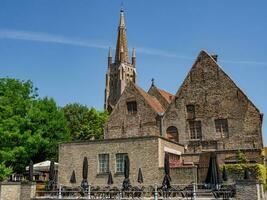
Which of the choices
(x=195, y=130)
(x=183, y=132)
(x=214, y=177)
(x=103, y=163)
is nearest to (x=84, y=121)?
(x=183, y=132)

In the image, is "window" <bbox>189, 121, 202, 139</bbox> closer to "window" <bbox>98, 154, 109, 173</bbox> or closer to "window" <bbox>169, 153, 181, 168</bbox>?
"window" <bbox>169, 153, 181, 168</bbox>

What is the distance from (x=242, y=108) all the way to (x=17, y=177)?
2309 centimetres

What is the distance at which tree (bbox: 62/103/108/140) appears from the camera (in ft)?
168

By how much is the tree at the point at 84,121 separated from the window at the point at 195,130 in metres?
20.4

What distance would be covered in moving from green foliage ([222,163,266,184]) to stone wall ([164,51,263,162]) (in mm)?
3512

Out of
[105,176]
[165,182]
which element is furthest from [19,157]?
[165,182]

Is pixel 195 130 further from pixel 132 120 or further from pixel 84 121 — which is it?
pixel 84 121

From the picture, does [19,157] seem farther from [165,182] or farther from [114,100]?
[114,100]

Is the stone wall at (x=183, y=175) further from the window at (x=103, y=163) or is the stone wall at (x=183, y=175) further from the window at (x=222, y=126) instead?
the window at (x=222, y=126)

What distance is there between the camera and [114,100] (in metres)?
97.3

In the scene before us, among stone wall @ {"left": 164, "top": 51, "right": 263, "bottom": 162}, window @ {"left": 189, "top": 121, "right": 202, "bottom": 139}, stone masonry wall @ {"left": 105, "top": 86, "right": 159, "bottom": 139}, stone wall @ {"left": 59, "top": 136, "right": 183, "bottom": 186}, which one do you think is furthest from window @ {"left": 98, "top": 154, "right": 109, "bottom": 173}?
window @ {"left": 189, "top": 121, "right": 202, "bottom": 139}

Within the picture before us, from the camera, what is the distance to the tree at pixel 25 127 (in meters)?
32.7

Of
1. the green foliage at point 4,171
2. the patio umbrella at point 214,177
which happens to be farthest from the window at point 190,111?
the green foliage at point 4,171

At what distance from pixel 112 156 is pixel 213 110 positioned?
11.2 metres
